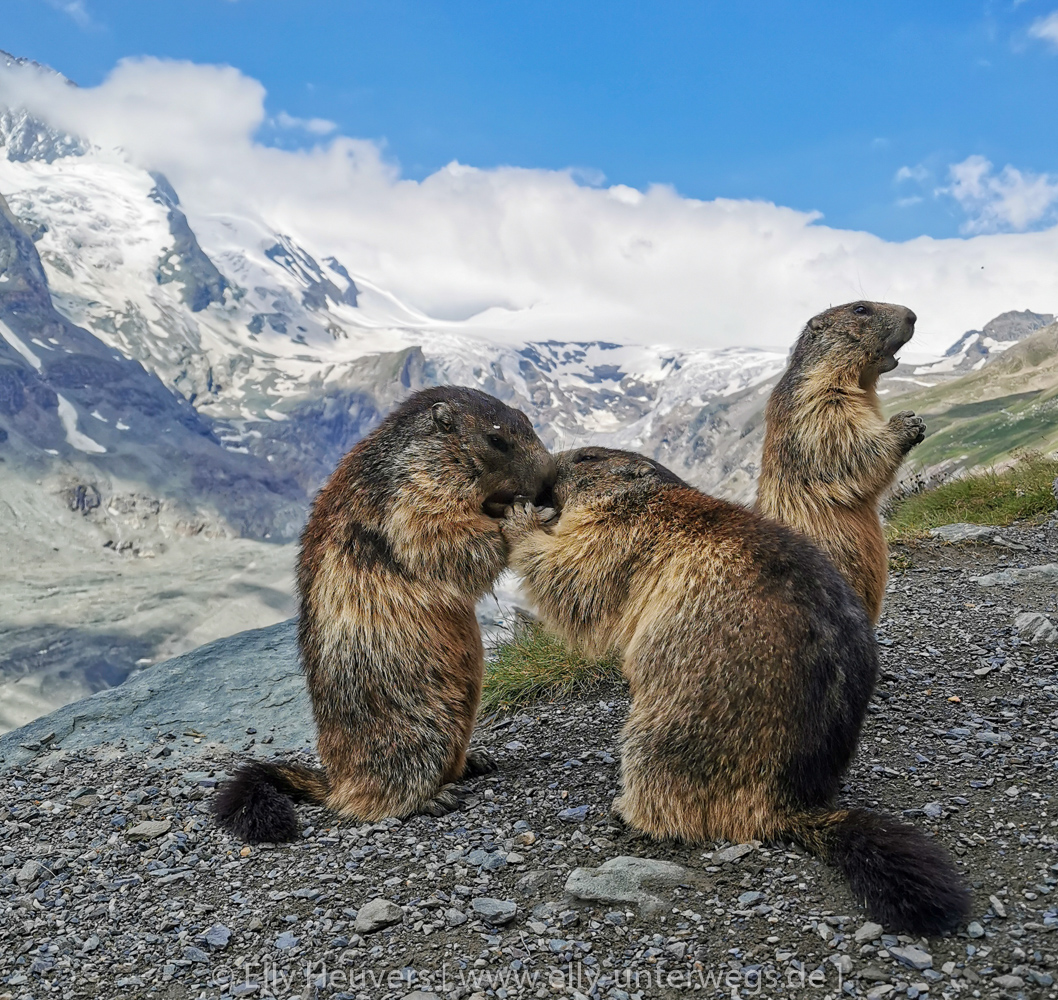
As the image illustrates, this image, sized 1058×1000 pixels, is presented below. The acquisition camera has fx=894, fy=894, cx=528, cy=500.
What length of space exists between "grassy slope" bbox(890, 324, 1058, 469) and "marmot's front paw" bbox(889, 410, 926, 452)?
193cm

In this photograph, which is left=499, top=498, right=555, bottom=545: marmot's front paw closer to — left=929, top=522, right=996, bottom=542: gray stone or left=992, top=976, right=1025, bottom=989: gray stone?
left=992, top=976, right=1025, bottom=989: gray stone

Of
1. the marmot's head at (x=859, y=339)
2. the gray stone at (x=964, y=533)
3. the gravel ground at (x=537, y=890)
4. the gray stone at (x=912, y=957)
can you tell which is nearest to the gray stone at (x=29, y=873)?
the gravel ground at (x=537, y=890)

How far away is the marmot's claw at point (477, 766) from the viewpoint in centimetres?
725

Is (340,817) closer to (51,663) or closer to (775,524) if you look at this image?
(775,524)

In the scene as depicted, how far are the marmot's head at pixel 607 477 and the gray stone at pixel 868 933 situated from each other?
2.96 meters

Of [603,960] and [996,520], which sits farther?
[996,520]

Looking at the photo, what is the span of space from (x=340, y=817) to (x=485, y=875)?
1.56 m

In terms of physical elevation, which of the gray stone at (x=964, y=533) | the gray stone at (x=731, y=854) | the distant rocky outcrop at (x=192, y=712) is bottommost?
the distant rocky outcrop at (x=192, y=712)

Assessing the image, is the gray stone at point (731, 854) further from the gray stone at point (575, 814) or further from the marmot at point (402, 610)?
the marmot at point (402, 610)

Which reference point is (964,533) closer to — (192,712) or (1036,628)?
(1036,628)

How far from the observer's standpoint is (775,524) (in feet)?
19.8

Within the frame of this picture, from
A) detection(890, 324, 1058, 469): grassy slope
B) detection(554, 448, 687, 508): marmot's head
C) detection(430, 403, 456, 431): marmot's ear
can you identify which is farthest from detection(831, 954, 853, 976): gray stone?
detection(890, 324, 1058, 469): grassy slope

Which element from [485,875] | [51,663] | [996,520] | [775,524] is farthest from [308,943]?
[51,663]

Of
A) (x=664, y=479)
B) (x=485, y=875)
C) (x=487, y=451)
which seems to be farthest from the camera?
(x=487, y=451)
